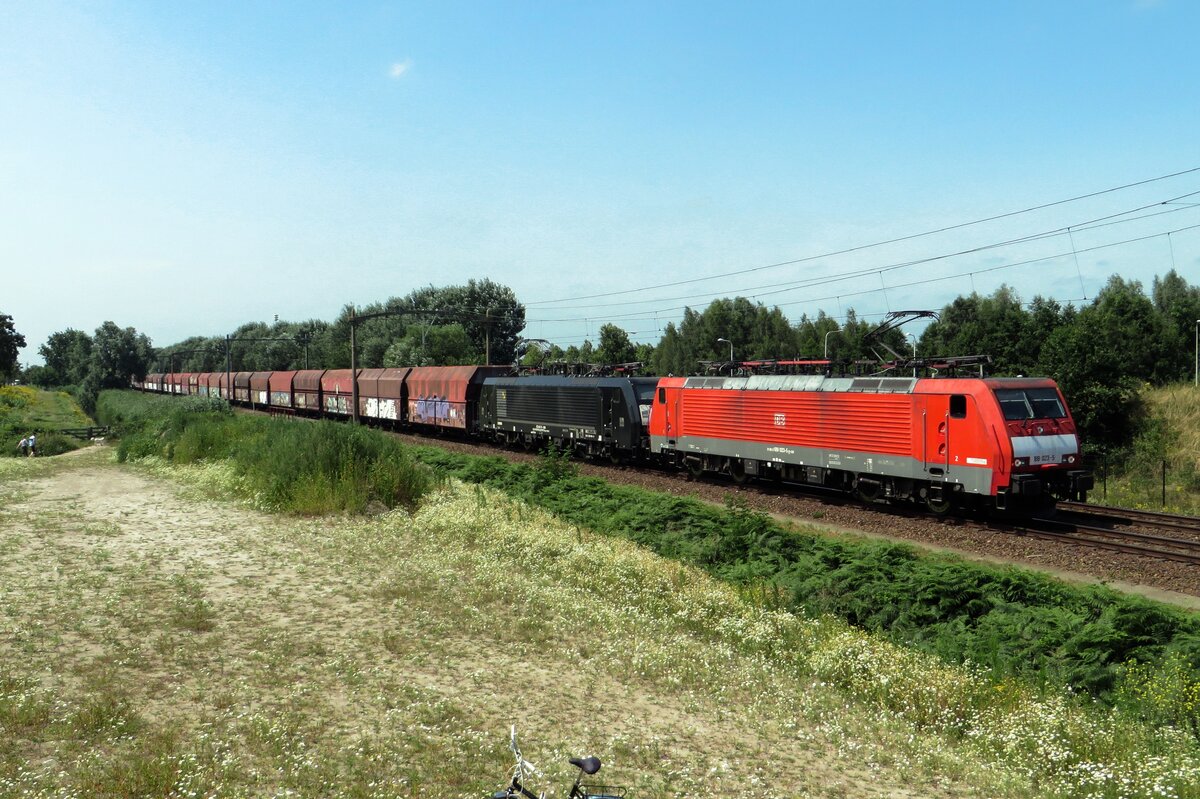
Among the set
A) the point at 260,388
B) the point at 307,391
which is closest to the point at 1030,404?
the point at 307,391

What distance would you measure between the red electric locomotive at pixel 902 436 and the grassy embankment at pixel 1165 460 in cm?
1004

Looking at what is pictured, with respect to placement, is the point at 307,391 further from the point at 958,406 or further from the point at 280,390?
the point at 958,406

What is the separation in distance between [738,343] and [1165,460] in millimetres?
84180

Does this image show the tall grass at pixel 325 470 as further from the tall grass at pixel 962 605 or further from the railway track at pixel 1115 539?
the railway track at pixel 1115 539

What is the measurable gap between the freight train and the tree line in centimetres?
397

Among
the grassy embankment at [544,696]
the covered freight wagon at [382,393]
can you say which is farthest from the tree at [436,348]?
the grassy embankment at [544,696]

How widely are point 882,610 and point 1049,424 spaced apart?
412 inches

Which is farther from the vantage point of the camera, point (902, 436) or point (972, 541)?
point (902, 436)

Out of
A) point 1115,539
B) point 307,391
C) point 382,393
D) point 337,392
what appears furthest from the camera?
point 307,391

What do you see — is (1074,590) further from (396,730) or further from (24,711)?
(24,711)

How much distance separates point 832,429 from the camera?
922 inches

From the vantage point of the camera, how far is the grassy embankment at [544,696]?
7.57 meters

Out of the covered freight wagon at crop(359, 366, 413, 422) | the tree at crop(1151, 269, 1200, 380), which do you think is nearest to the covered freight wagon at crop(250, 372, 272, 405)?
the covered freight wagon at crop(359, 366, 413, 422)

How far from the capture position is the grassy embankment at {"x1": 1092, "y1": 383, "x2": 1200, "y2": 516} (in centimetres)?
2967
